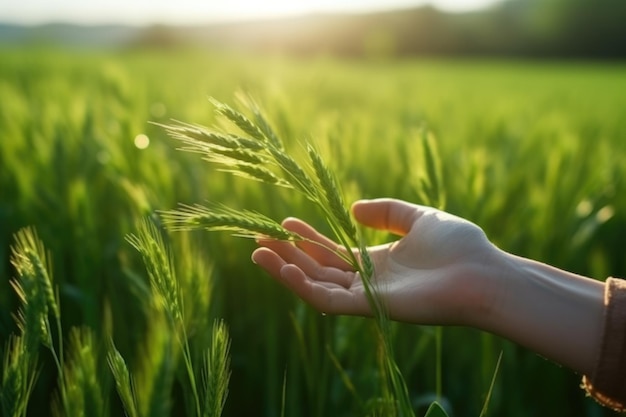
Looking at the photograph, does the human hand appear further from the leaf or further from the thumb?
the leaf

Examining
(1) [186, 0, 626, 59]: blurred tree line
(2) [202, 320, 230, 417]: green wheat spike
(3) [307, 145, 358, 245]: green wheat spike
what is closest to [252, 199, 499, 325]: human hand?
(3) [307, 145, 358, 245]: green wheat spike

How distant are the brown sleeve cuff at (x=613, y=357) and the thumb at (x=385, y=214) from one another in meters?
0.38

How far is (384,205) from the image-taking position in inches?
49.6

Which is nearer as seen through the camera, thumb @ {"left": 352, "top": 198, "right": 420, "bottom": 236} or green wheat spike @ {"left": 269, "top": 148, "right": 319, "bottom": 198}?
green wheat spike @ {"left": 269, "top": 148, "right": 319, "bottom": 198}

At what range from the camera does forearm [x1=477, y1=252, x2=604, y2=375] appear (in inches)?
40.5

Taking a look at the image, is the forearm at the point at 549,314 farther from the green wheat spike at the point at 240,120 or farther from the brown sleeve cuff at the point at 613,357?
the green wheat spike at the point at 240,120

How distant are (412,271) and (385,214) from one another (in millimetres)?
138

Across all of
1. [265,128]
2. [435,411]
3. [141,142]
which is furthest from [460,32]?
[435,411]

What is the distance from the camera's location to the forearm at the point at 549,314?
1.03 meters

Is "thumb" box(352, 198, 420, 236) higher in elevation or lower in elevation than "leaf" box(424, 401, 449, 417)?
higher

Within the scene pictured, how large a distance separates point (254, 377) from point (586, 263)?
1.17m

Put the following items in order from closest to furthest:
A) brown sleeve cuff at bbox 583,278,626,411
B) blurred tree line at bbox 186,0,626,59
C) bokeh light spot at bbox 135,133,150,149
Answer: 1. brown sleeve cuff at bbox 583,278,626,411
2. bokeh light spot at bbox 135,133,150,149
3. blurred tree line at bbox 186,0,626,59

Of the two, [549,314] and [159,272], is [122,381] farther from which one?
[549,314]

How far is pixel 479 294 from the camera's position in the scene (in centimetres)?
107
